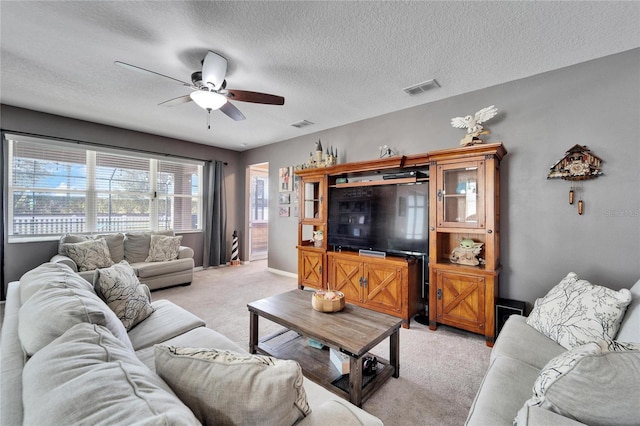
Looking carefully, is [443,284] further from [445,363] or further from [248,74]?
[248,74]

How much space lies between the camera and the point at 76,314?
3.47 feet

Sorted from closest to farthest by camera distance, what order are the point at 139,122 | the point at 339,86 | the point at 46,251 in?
the point at 339,86
the point at 46,251
the point at 139,122

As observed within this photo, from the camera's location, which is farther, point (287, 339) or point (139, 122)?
point (139, 122)

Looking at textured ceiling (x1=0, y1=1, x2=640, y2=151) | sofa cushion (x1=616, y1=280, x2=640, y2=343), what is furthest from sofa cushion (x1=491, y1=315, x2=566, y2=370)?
textured ceiling (x1=0, y1=1, x2=640, y2=151)

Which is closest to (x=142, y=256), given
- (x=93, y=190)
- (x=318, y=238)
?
(x=93, y=190)

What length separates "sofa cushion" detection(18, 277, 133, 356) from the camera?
3.05ft

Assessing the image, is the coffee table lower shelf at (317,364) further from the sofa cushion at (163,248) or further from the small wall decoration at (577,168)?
the sofa cushion at (163,248)

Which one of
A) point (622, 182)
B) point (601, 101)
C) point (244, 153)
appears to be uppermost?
point (244, 153)

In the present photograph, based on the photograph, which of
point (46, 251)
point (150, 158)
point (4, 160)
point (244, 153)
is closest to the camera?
point (4, 160)

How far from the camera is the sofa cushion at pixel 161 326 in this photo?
1.73 m

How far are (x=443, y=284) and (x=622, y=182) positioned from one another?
173 centimetres

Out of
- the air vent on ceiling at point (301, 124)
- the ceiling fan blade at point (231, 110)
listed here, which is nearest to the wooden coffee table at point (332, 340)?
the ceiling fan blade at point (231, 110)

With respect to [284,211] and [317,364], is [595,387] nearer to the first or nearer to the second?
[317,364]

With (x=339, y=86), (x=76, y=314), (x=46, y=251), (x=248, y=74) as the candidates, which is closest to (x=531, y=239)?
(x=339, y=86)
